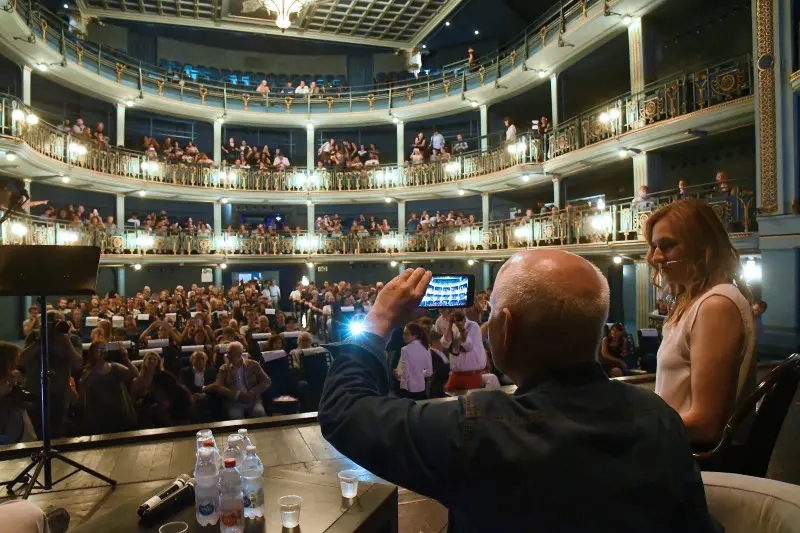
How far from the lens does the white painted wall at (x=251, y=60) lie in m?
24.1

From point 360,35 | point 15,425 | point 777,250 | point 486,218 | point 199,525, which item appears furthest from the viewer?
point 360,35

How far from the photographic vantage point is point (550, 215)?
15.1 metres

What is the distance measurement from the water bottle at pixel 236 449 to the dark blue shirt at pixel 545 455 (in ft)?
5.36

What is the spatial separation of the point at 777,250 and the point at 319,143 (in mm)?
20648

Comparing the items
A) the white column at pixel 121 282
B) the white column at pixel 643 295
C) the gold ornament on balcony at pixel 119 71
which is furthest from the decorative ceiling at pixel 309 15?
the white column at pixel 643 295

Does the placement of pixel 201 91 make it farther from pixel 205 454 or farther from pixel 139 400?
pixel 205 454

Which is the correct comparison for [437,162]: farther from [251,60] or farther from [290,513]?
[290,513]

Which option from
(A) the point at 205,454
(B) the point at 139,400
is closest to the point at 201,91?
(B) the point at 139,400

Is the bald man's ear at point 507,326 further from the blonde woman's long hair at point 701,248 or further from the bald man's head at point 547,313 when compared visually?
the blonde woman's long hair at point 701,248

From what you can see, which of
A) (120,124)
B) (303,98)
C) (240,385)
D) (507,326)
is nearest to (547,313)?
(507,326)

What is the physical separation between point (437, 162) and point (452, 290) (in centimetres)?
1948

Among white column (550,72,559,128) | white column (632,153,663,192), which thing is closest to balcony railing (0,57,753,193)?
white column (550,72,559,128)

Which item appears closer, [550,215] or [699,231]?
[699,231]

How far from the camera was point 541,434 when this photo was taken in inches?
39.8
